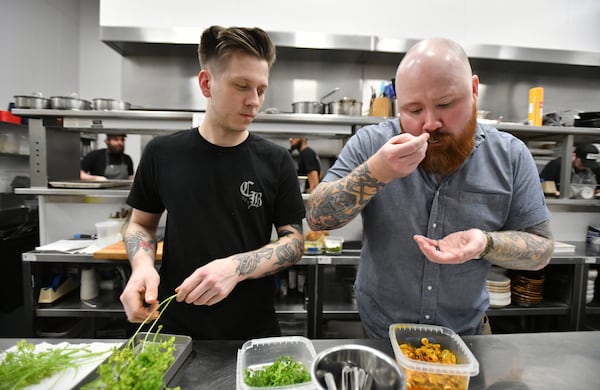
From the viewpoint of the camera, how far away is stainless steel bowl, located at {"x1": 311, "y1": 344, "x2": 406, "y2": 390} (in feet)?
2.40

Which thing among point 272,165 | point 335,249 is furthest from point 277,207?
point 335,249

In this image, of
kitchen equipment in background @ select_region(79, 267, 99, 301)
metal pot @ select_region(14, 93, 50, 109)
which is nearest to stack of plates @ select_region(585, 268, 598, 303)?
kitchen equipment in background @ select_region(79, 267, 99, 301)

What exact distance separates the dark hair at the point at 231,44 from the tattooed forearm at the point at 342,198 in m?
0.61

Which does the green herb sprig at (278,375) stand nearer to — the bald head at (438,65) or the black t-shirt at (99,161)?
the bald head at (438,65)

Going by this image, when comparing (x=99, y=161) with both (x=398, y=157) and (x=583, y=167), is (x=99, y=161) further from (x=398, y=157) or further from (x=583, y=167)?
(x=583, y=167)

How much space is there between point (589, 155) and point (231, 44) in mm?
3572

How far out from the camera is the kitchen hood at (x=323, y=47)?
9.29 ft

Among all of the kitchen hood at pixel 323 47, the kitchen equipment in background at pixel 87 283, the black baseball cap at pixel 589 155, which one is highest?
the kitchen hood at pixel 323 47

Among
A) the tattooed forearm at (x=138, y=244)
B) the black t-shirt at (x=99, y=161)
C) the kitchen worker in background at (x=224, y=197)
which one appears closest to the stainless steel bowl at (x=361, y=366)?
the kitchen worker in background at (x=224, y=197)

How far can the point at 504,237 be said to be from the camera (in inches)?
43.8

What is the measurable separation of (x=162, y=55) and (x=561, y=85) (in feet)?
14.2

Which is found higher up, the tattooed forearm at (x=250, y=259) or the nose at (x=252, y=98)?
the nose at (x=252, y=98)

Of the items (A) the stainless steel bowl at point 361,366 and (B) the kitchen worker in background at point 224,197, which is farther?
(B) the kitchen worker in background at point 224,197

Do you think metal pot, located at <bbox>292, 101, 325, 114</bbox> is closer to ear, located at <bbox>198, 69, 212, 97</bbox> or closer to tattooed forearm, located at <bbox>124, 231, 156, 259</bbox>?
ear, located at <bbox>198, 69, 212, 97</bbox>
